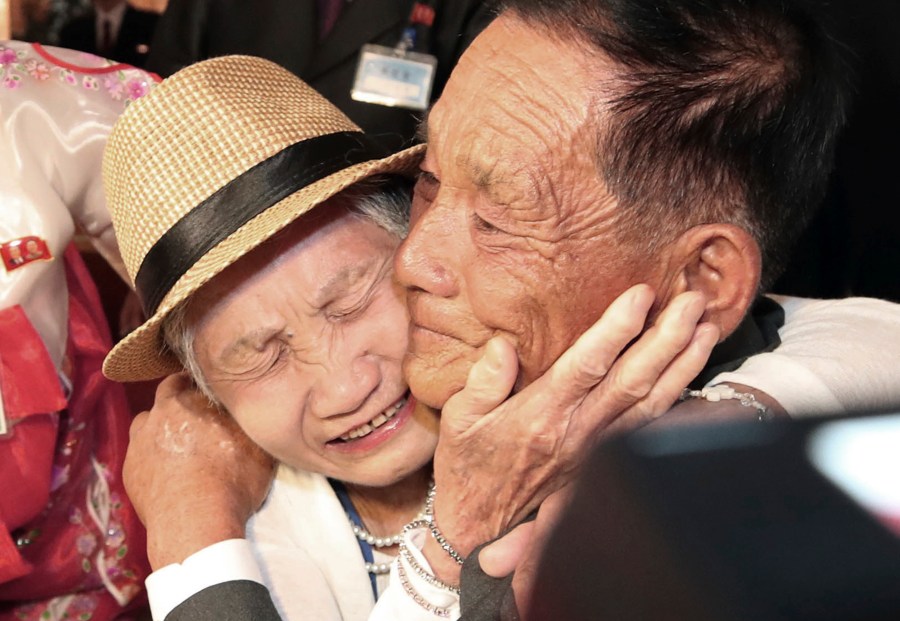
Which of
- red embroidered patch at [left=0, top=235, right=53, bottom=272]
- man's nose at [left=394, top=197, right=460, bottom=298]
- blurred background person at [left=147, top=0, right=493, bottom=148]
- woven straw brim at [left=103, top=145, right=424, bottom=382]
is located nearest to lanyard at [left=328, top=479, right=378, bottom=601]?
woven straw brim at [left=103, top=145, right=424, bottom=382]

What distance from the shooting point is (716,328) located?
4.00 ft

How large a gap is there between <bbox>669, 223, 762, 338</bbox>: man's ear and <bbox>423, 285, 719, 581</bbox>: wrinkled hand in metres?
0.06

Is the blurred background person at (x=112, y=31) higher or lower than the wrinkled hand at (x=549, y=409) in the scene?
lower

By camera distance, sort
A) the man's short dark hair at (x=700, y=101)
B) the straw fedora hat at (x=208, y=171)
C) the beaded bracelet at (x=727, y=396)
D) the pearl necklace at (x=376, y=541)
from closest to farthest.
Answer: the man's short dark hair at (x=700, y=101), the beaded bracelet at (x=727, y=396), the straw fedora hat at (x=208, y=171), the pearl necklace at (x=376, y=541)

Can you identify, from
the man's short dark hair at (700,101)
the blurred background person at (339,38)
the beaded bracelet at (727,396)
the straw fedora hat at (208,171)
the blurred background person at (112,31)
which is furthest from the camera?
the blurred background person at (112,31)

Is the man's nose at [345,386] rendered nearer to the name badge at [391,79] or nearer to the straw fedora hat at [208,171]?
the straw fedora hat at [208,171]

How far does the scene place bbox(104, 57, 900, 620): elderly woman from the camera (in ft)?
4.67

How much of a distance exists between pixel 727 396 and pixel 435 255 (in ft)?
1.39

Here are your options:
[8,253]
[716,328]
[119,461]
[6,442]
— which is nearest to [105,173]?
[8,253]

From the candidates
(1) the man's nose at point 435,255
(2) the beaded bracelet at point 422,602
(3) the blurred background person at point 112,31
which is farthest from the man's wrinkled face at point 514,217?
(3) the blurred background person at point 112,31

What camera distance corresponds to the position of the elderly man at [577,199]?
1159mm

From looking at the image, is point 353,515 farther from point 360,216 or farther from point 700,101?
point 700,101

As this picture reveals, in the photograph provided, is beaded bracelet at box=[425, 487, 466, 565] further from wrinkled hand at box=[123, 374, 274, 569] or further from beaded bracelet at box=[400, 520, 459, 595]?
wrinkled hand at box=[123, 374, 274, 569]

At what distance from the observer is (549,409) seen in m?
1.25
